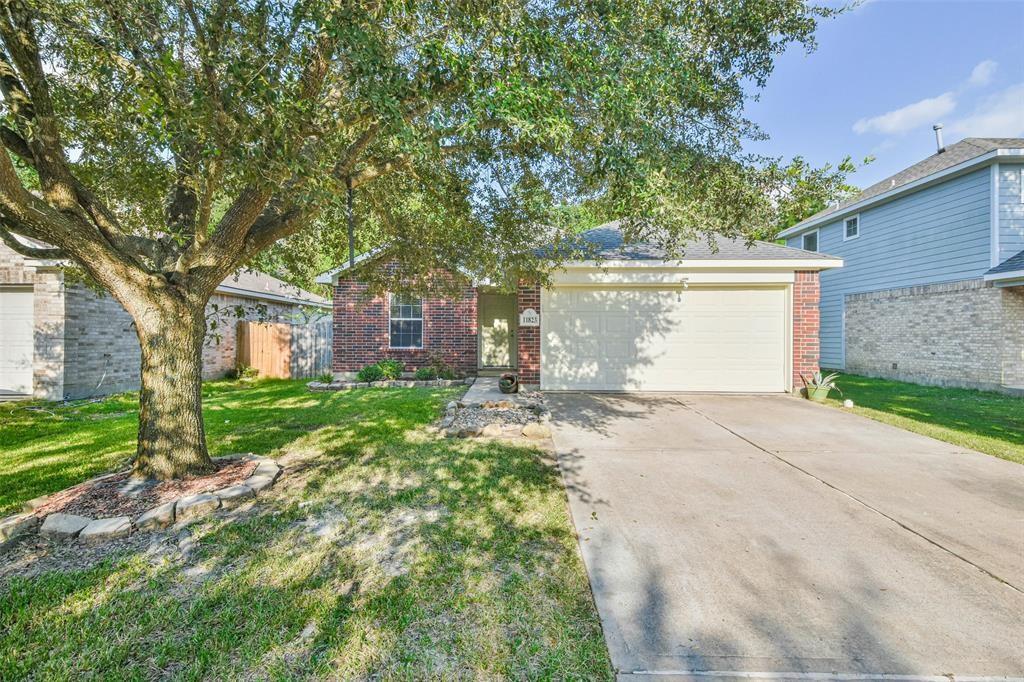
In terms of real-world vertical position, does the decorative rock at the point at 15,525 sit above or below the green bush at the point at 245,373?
below

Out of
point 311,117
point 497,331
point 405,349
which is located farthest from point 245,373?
point 311,117

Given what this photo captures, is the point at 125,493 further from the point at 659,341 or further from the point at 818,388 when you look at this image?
the point at 818,388

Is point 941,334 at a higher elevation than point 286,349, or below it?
higher

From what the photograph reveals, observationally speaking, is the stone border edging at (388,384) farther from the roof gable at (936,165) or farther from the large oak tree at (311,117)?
the roof gable at (936,165)

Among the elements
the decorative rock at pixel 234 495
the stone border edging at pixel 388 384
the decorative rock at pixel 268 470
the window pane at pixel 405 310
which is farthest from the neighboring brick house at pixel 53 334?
the decorative rock at pixel 234 495

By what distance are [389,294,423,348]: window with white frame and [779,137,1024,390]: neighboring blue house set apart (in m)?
13.2

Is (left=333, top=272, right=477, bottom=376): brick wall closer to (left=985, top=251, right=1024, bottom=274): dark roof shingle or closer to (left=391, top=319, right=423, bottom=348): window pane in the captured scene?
(left=391, top=319, right=423, bottom=348): window pane

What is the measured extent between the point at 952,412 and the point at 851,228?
9.09m

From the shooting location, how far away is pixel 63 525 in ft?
10.7

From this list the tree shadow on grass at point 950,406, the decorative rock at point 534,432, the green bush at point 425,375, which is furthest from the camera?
the green bush at point 425,375

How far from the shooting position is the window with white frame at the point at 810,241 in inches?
648

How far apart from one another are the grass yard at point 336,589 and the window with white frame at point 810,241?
660 inches

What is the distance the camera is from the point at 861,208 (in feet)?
45.7

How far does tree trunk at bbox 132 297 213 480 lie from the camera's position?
3988 millimetres
